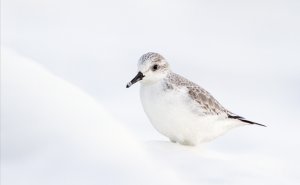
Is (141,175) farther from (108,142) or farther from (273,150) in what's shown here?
(273,150)

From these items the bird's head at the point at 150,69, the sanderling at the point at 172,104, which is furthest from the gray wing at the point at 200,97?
the bird's head at the point at 150,69

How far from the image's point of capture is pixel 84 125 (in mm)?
6285

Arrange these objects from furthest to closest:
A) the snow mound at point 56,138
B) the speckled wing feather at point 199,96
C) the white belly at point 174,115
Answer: the speckled wing feather at point 199,96
the white belly at point 174,115
the snow mound at point 56,138

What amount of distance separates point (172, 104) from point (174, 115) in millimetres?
115

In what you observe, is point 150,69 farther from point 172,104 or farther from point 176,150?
point 176,150

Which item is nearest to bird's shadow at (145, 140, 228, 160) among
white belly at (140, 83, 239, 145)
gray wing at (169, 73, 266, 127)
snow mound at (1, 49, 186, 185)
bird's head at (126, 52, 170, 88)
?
white belly at (140, 83, 239, 145)

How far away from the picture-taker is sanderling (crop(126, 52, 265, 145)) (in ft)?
26.6

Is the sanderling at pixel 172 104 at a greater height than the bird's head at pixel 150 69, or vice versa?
the bird's head at pixel 150 69

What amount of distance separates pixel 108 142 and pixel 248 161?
254cm

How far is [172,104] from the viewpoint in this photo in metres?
8.12

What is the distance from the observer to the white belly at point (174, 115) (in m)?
8.09

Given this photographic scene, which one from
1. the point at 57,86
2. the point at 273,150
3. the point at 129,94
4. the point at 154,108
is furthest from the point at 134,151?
the point at 129,94

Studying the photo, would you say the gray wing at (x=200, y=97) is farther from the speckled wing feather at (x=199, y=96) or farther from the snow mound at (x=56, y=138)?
the snow mound at (x=56, y=138)

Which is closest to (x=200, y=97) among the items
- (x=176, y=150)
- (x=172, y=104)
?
(x=172, y=104)
